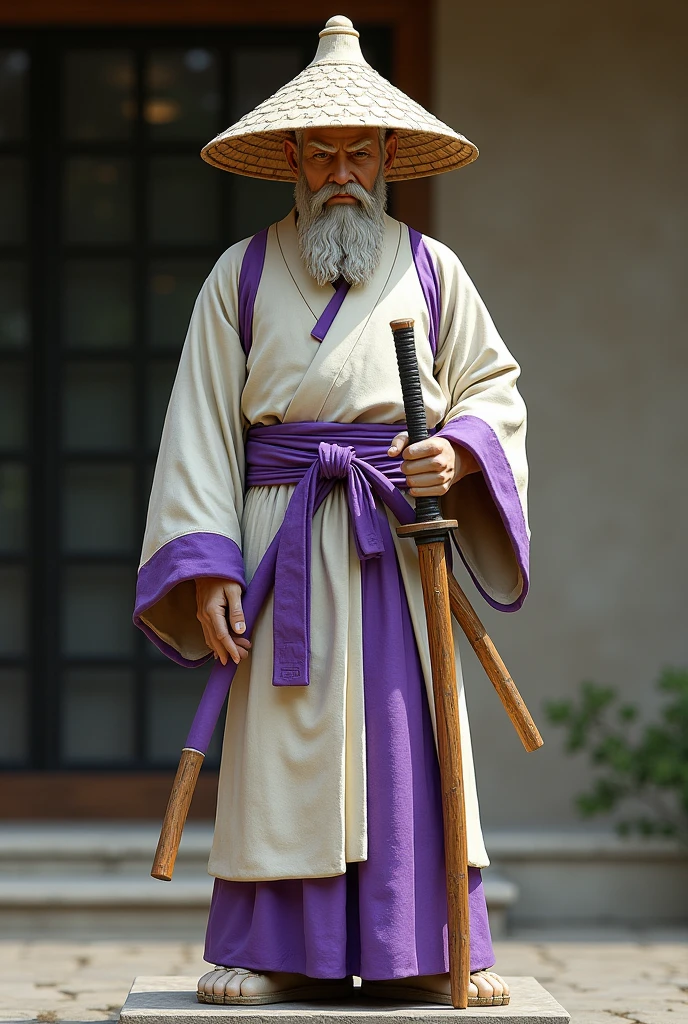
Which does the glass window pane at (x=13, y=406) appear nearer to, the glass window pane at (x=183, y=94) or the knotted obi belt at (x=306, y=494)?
the glass window pane at (x=183, y=94)

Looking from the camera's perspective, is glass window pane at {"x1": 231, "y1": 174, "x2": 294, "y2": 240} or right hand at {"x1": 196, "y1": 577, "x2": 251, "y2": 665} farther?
glass window pane at {"x1": 231, "y1": 174, "x2": 294, "y2": 240}

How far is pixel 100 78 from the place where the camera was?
5.68 metres

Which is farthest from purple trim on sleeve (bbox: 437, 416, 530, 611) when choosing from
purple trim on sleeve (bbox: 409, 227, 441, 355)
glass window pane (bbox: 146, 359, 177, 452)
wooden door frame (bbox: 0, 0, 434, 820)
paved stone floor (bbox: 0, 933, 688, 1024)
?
glass window pane (bbox: 146, 359, 177, 452)

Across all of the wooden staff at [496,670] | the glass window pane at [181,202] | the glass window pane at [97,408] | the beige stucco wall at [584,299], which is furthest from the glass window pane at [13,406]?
the wooden staff at [496,670]

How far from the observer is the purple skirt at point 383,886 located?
2928 mm

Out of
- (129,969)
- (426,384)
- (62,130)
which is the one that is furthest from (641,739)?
(62,130)

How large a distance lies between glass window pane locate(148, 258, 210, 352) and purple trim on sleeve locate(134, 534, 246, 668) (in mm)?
2740

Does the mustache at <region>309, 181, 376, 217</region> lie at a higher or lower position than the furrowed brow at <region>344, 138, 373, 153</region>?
lower

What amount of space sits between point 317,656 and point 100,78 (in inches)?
135

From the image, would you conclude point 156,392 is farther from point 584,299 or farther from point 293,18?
point 584,299

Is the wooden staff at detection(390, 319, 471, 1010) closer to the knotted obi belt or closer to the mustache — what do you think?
the knotted obi belt

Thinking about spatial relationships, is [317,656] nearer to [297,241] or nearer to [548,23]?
[297,241]

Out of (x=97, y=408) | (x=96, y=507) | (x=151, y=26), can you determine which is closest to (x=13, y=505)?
(x=96, y=507)

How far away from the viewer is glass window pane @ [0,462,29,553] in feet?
18.7
